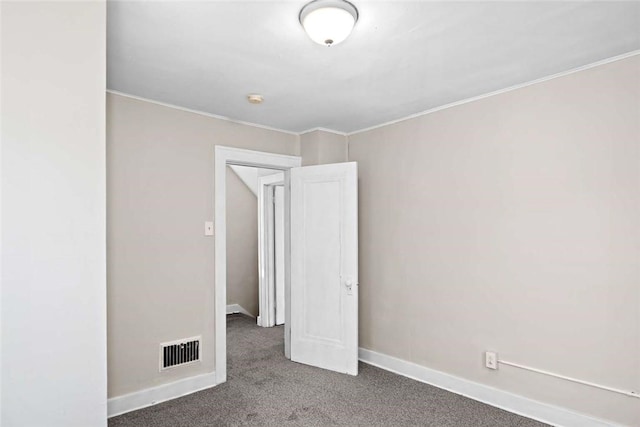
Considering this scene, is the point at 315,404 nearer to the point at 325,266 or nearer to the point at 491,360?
the point at 325,266

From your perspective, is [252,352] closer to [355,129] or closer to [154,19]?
[355,129]

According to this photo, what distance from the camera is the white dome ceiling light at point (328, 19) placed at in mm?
1691

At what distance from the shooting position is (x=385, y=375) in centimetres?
345

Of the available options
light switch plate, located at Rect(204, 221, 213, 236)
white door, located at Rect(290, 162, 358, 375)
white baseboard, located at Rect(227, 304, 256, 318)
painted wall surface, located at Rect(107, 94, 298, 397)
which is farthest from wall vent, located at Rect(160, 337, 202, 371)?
white baseboard, located at Rect(227, 304, 256, 318)

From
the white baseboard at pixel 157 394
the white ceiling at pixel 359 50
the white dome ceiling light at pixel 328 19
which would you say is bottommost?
the white baseboard at pixel 157 394

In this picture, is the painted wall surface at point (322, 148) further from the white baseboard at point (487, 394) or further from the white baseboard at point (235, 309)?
the white baseboard at point (235, 309)

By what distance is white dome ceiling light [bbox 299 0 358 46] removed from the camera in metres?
1.69

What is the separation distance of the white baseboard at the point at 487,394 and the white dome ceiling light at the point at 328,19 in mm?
2652

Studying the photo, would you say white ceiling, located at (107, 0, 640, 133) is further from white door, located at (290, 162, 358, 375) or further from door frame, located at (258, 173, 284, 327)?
door frame, located at (258, 173, 284, 327)

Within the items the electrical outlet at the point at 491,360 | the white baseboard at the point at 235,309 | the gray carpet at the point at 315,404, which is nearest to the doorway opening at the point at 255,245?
the white baseboard at the point at 235,309

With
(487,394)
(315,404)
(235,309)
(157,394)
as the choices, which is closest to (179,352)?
(157,394)
